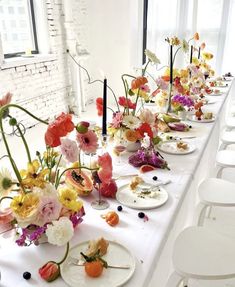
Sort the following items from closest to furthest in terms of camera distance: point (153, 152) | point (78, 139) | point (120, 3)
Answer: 1. point (78, 139)
2. point (153, 152)
3. point (120, 3)

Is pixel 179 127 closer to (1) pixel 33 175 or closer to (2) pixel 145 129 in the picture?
(2) pixel 145 129

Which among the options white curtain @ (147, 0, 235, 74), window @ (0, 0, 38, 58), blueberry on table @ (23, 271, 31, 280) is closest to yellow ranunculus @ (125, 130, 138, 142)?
blueberry on table @ (23, 271, 31, 280)

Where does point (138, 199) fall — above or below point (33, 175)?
below

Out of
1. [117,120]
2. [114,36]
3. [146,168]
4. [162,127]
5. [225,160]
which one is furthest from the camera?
[114,36]

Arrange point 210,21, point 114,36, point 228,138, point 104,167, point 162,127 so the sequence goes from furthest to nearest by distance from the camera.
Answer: point 210,21, point 114,36, point 228,138, point 162,127, point 104,167

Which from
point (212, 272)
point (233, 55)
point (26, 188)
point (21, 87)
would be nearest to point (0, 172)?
point (26, 188)

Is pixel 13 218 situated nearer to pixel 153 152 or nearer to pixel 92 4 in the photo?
pixel 153 152

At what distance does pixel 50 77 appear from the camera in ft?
12.8

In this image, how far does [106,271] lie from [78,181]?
38cm

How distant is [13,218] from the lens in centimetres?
83

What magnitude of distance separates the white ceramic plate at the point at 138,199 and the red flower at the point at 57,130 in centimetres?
39

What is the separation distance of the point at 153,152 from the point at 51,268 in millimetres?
802

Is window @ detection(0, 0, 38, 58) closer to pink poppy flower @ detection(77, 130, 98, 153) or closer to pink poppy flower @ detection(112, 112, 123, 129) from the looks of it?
pink poppy flower @ detection(112, 112, 123, 129)

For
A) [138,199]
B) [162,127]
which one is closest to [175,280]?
[138,199]
